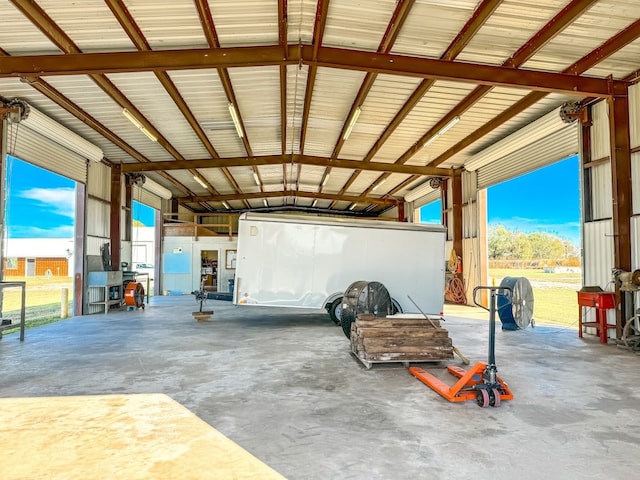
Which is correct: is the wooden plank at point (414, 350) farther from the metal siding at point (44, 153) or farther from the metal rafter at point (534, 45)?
the metal siding at point (44, 153)

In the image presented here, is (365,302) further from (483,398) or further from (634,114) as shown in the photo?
(634,114)

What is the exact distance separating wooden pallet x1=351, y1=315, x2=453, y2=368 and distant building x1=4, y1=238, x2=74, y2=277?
30.1 meters

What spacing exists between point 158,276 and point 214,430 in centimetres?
1742

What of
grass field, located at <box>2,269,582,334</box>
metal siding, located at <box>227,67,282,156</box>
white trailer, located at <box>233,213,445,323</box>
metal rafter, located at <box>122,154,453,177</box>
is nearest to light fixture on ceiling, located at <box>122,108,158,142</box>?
metal siding, located at <box>227,67,282,156</box>

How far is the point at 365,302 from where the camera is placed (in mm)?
7465

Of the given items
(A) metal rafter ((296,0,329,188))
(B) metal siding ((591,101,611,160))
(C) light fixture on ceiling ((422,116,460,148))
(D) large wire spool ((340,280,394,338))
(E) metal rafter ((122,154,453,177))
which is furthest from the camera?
(E) metal rafter ((122,154,453,177))

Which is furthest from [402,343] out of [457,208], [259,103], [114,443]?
[457,208]

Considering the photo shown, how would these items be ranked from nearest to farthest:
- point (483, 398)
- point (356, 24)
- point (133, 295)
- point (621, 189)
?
point (483, 398)
point (356, 24)
point (621, 189)
point (133, 295)

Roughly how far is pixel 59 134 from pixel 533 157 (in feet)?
39.9

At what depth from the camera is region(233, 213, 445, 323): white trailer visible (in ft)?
31.0

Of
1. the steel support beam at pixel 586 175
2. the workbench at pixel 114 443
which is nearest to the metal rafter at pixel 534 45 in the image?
the steel support beam at pixel 586 175

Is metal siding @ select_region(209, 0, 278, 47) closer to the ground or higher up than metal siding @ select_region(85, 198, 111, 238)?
higher up

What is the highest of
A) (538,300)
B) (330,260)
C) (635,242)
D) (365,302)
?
(635,242)

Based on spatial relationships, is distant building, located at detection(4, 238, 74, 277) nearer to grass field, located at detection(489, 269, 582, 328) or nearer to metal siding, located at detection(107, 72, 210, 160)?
metal siding, located at detection(107, 72, 210, 160)
